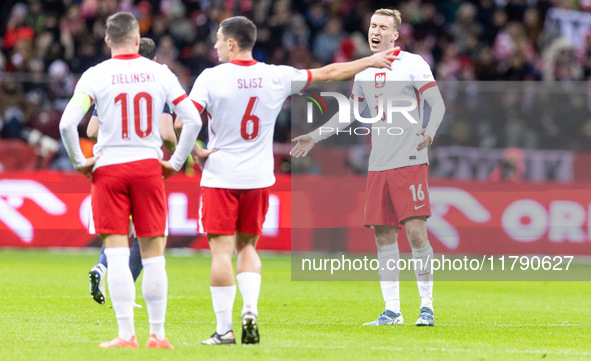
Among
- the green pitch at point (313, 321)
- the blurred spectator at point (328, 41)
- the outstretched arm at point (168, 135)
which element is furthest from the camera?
the blurred spectator at point (328, 41)

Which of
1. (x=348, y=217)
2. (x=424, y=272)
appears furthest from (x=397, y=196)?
(x=348, y=217)

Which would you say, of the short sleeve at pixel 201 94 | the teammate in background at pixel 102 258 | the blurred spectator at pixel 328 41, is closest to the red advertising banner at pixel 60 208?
the blurred spectator at pixel 328 41

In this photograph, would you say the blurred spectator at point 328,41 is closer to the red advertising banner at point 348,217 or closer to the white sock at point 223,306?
the red advertising banner at point 348,217

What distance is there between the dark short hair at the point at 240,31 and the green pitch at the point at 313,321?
2145 millimetres

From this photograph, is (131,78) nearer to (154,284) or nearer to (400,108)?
(154,284)

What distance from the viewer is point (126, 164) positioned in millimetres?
6668

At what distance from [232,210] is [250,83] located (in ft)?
2.99

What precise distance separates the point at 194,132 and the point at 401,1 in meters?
16.6

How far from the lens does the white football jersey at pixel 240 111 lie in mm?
7160

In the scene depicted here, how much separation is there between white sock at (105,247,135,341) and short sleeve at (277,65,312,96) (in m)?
1.68

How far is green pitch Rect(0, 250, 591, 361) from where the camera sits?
689 cm

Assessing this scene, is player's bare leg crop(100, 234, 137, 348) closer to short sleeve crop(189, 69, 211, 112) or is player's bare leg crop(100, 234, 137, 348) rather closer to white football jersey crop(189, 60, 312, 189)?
white football jersey crop(189, 60, 312, 189)

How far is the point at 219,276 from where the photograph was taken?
7113 mm

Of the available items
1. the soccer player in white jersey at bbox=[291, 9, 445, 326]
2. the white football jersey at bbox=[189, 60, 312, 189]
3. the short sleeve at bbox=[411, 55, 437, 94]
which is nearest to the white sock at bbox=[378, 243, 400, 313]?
the soccer player in white jersey at bbox=[291, 9, 445, 326]
